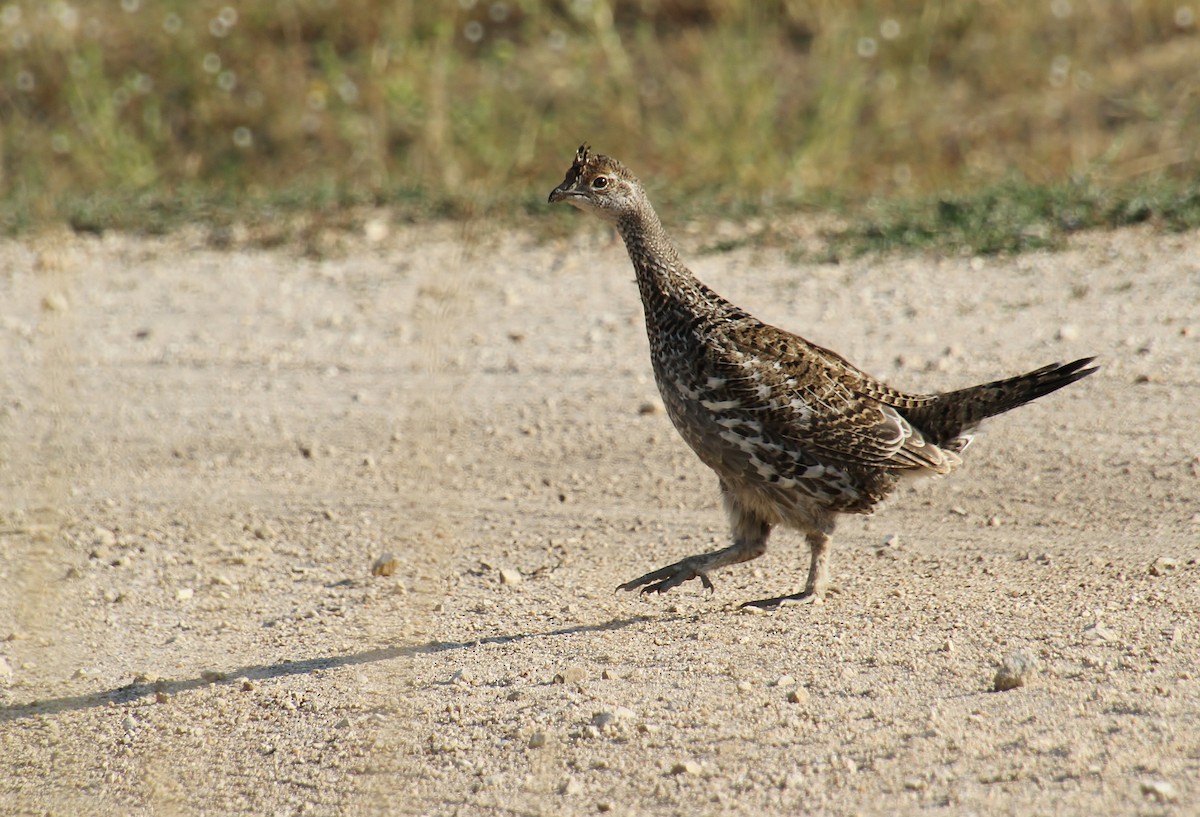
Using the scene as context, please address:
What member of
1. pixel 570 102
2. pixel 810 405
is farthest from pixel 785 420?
pixel 570 102

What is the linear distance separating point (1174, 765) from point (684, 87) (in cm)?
790

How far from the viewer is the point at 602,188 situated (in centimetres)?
536

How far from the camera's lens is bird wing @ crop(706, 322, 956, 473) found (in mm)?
4898

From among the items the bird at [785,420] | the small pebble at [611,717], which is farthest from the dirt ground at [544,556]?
the bird at [785,420]

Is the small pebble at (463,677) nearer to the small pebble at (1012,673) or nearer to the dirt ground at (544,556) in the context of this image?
the dirt ground at (544,556)

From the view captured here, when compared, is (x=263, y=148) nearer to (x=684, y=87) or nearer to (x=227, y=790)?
(x=684, y=87)

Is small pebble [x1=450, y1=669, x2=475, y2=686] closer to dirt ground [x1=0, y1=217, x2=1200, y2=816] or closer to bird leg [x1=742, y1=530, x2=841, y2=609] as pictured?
dirt ground [x1=0, y1=217, x2=1200, y2=816]

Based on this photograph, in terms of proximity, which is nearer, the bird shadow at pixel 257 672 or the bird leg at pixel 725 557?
the bird shadow at pixel 257 672

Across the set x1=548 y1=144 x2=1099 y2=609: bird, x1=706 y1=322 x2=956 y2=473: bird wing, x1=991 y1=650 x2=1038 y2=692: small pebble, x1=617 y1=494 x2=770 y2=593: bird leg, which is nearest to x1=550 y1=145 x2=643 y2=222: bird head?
x1=548 y1=144 x2=1099 y2=609: bird

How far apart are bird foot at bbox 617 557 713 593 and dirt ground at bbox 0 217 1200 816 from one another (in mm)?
156

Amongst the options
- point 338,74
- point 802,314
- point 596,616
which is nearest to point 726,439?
point 596,616

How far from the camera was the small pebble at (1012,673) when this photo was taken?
4.05 metres

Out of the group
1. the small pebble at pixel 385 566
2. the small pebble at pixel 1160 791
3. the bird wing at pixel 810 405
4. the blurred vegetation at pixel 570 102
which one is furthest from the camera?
the blurred vegetation at pixel 570 102

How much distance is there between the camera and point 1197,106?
1002 cm
